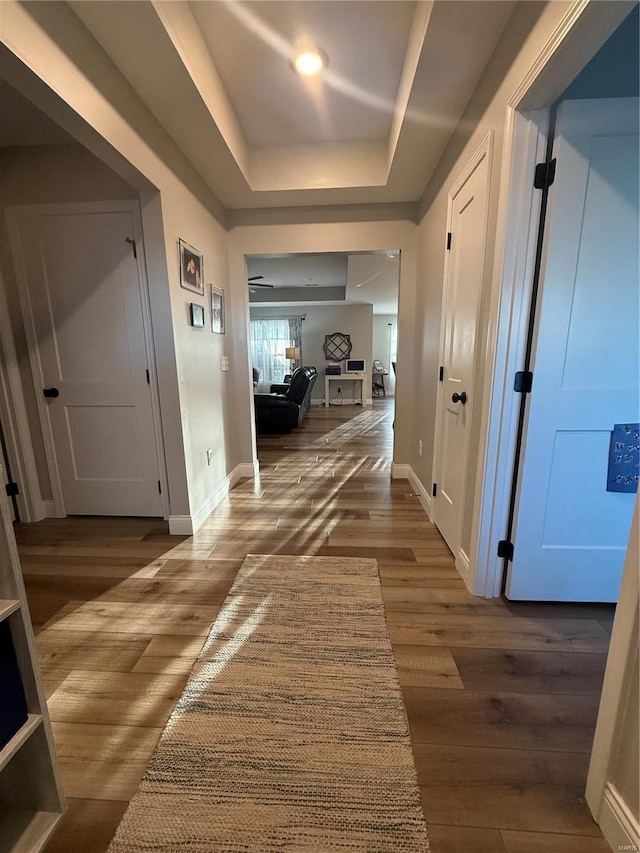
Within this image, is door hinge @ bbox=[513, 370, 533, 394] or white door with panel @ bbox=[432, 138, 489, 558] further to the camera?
white door with panel @ bbox=[432, 138, 489, 558]

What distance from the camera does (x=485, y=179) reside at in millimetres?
1547

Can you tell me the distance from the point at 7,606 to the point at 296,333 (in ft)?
27.8

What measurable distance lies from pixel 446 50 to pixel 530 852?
272cm

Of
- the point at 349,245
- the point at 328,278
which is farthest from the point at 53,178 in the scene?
the point at 328,278

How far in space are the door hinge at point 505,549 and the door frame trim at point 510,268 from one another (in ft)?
0.09

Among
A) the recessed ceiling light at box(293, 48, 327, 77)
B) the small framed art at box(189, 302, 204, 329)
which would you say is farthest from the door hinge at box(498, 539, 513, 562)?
the recessed ceiling light at box(293, 48, 327, 77)

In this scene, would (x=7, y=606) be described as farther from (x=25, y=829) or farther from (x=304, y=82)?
(x=304, y=82)

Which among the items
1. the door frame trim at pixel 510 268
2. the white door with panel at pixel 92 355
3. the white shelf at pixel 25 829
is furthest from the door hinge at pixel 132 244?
the white shelf at pixel 25 829

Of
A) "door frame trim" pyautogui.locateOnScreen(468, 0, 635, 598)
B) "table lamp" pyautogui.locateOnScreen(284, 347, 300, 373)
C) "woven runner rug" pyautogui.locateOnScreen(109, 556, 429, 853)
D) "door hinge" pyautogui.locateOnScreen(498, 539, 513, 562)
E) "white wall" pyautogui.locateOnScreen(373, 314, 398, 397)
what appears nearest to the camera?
"woven runner rug" pyautogui.locateOnScreen(109, 556, 429, 853)

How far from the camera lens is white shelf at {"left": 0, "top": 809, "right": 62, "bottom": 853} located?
0.82 m

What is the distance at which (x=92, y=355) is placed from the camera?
2.33 metres

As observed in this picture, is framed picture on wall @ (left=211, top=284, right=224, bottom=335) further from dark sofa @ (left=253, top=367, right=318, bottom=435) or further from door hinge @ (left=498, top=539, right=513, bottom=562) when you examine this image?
door hinge @ (left=498, top=539, right=513, bottom=562)

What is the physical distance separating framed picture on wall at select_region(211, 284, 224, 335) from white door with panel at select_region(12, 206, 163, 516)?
23.0 inches

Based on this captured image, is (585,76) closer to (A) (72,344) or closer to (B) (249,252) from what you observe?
(B) (249,252)
